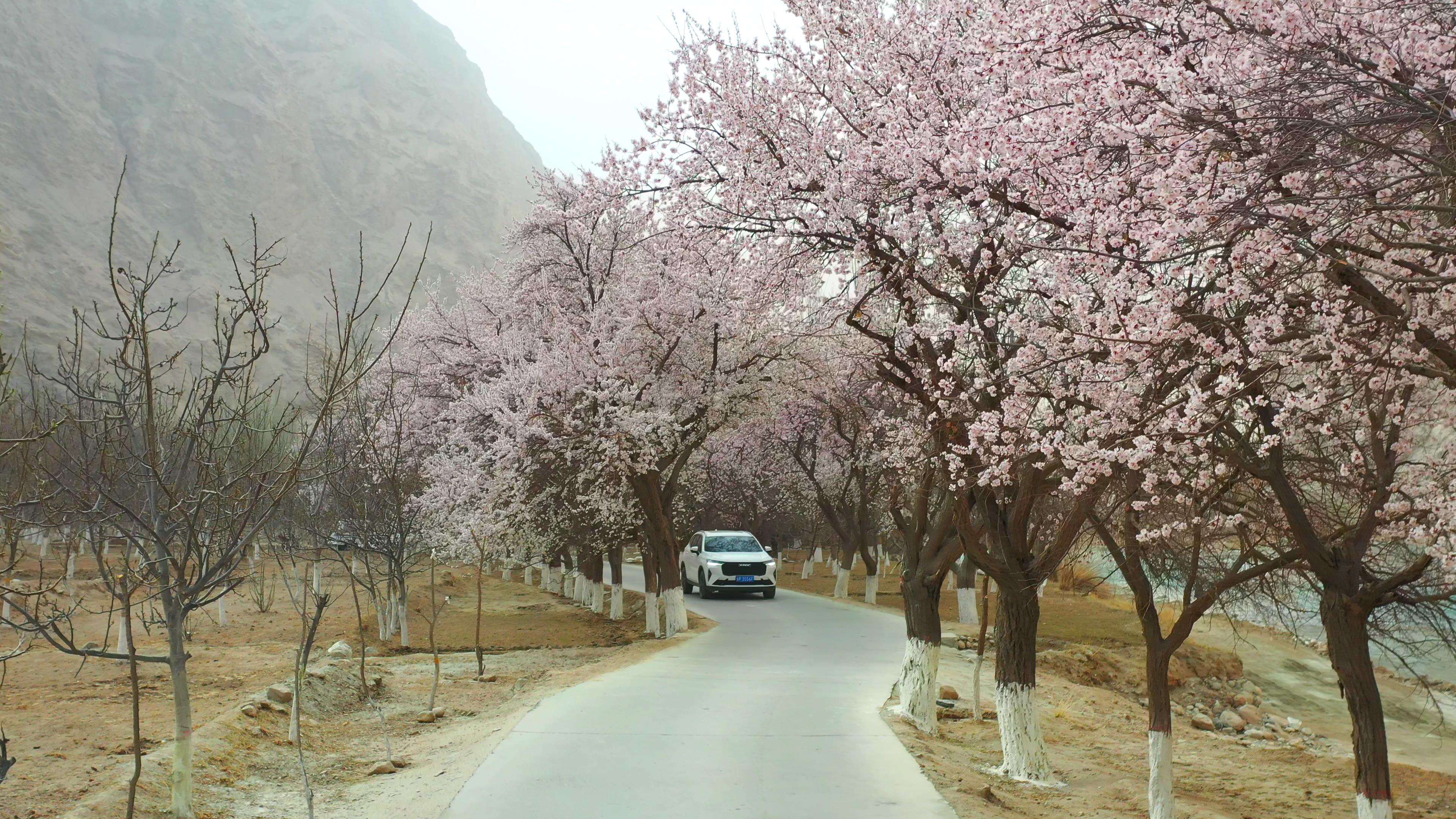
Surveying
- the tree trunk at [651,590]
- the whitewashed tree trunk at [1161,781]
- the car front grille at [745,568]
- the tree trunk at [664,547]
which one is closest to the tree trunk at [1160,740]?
the whitewashed tree trunk at [1161,781]

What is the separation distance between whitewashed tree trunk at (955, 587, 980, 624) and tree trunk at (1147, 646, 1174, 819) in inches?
614

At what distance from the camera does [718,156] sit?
10609 millimetres

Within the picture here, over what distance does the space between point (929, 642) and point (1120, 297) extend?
688 centimetres

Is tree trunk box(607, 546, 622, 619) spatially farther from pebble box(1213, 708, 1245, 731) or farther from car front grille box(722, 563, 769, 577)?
pebble box(1213, 708, 1245, 731)

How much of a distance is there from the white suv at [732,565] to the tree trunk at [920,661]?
1670 centimetres

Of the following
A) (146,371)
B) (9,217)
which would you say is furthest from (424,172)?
(146,371)

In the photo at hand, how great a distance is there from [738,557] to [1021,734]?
19732 mm

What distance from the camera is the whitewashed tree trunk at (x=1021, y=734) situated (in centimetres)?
1024

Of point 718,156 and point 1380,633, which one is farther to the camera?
point 718,156

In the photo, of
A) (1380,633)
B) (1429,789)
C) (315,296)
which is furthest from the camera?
(315,296)

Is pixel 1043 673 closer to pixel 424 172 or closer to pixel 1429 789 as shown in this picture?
pixel 1429 789

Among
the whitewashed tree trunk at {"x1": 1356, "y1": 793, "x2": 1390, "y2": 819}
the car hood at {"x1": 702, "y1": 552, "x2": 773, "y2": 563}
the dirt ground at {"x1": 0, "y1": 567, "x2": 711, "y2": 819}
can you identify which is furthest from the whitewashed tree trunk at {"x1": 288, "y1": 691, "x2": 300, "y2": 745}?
the car hood at {"x1": 702, "y1": 552, "x2": 773, "y2": 563}

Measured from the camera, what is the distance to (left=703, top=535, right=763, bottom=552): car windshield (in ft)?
100

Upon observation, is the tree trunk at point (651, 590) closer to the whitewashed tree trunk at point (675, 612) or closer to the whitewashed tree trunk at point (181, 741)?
the whitewashed tree trunk at point (675, 612)
